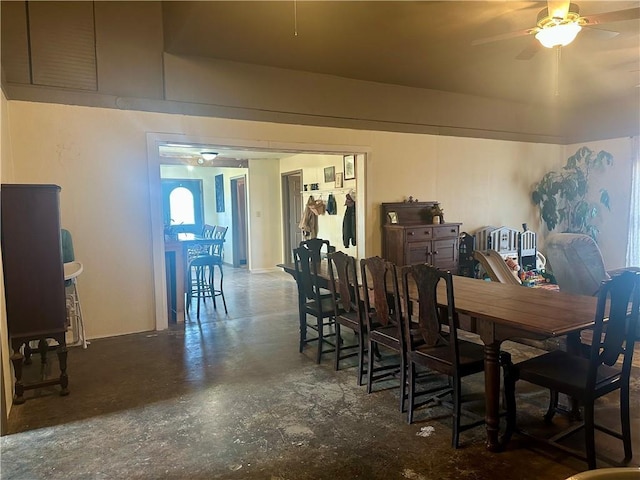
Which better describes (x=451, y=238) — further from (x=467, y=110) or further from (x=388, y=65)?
(x=388, y=65)

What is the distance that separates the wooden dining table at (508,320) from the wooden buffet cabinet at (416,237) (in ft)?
9.98

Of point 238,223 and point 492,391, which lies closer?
point 492,391

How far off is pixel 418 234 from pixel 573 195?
3.29 metres

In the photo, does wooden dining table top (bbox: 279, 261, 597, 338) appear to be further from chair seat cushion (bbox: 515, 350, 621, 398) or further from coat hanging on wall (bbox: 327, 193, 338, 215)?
coat hanging on wall (bbox: 327, 193, 338, 215)

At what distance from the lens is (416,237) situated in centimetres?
577

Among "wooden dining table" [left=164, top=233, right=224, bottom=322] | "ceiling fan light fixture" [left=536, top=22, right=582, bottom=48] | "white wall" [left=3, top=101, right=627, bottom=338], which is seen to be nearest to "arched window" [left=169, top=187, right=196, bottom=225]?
"wooden dining table" [left=164, top=233, right=224, bottom=322]

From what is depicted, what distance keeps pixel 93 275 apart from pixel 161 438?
2.47 meters

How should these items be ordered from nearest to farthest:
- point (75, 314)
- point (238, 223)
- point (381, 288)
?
point (381, 288)
point (75, 314)
point (238, 223)

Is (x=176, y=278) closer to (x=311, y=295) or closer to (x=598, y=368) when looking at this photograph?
(x=311, y=295)

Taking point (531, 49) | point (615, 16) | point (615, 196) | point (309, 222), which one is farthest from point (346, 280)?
point (615, 196)

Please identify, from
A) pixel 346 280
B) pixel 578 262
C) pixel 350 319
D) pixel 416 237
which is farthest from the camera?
pixel 416 237

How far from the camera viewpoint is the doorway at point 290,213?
856 centimetres

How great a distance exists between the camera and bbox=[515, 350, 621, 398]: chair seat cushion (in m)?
2.08

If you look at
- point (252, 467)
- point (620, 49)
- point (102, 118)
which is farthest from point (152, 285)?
point (620, 49)
